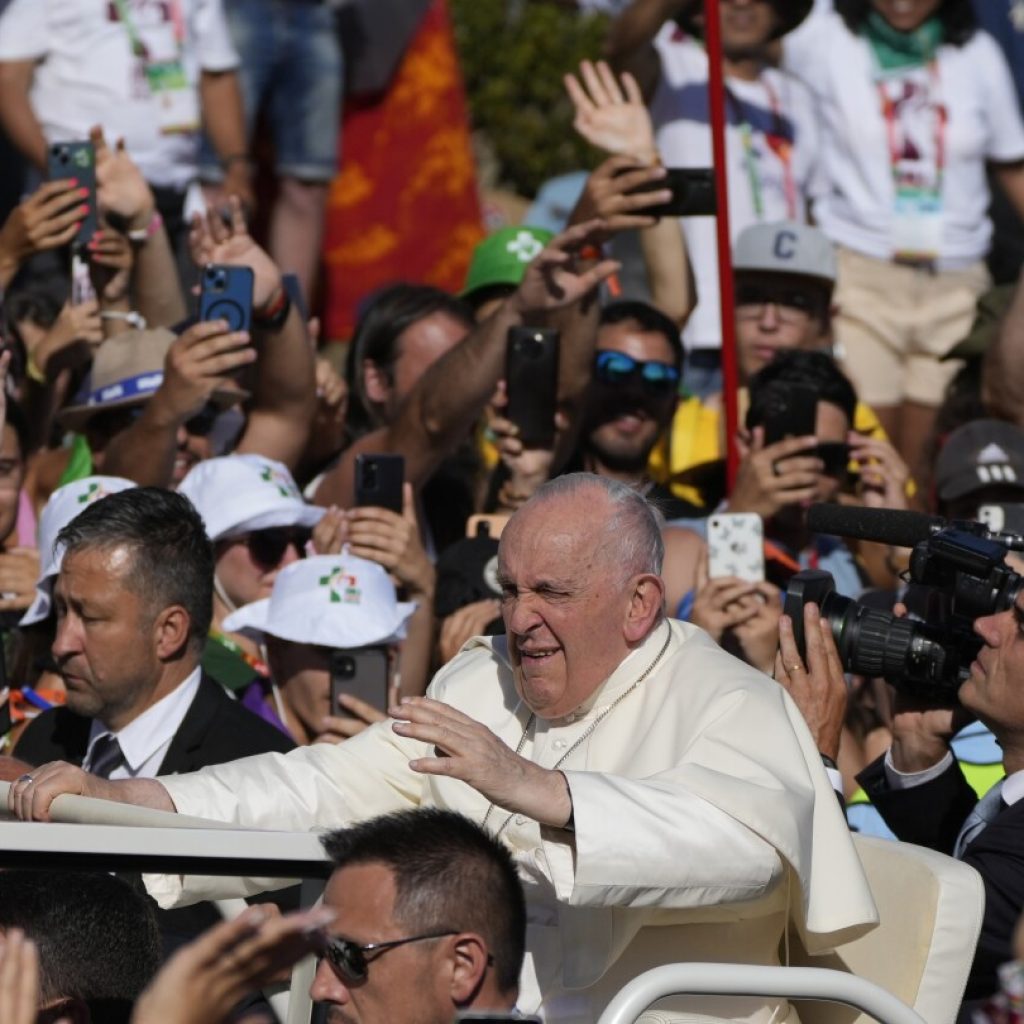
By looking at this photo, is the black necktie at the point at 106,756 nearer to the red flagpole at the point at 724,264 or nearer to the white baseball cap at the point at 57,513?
the white baseball cap at the point at 57,513

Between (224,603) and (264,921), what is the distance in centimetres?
362

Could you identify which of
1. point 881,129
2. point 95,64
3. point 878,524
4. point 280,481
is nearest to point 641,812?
point 878,524

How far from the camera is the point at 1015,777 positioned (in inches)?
171

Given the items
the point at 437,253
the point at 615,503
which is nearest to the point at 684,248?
the point at 437,253

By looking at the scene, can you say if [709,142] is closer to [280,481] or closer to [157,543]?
[280,481]

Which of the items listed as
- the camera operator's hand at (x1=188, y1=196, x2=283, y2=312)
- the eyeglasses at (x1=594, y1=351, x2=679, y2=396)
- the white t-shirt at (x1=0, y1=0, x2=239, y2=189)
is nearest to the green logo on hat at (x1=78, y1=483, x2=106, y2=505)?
the camera operator's hand at (x1=188, y1=196, x2=283, y2=312)

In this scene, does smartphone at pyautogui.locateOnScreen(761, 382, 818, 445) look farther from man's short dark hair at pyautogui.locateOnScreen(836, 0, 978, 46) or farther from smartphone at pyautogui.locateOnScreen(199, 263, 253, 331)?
man's short dark hair at pyautogui.locateOnScreen(836, 0, 978, 46)

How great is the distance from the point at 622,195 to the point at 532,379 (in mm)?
613

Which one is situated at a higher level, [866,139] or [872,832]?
[866,139]

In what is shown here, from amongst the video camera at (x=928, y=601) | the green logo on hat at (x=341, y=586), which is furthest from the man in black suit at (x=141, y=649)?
the video camera at (x=928, y=601)

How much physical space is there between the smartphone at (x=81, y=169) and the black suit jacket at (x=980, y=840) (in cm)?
316

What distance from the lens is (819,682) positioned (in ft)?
15.4

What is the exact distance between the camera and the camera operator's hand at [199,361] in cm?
600

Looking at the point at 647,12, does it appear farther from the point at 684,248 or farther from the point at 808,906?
the point at 808,906
